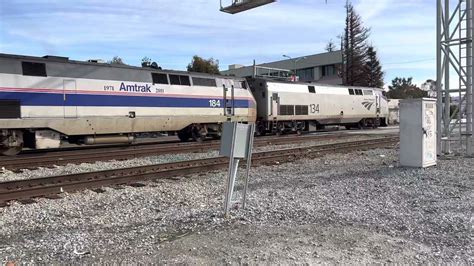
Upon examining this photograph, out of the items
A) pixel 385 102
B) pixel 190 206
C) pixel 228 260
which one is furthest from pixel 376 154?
pixel 385 102

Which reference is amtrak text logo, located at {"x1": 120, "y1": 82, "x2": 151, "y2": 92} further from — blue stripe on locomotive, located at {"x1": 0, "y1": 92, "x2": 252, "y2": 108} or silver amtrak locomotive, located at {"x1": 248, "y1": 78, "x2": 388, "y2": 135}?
silver amtrak locomotive, located at {"x1": 248, "y1": 78, "x2": 388, "y2": 135}

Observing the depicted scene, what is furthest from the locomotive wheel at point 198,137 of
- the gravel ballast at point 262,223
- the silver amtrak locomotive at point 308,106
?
the gravel ballast at point 262,223

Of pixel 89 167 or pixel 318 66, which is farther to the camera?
pixel 318 66

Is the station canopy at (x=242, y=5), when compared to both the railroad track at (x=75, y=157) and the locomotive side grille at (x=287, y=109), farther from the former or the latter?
the locomotive side grille at (x=287, y=109)

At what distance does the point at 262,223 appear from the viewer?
250 inches

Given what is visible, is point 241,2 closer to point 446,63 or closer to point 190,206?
point 446,63

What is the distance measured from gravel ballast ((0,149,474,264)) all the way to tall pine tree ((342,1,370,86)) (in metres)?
60.8

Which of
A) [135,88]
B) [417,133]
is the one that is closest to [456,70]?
[417,133]

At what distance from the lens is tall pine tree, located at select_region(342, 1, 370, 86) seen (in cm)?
→ 6925

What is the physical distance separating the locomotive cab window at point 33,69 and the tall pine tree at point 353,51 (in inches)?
2282

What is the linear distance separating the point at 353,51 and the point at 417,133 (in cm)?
6190

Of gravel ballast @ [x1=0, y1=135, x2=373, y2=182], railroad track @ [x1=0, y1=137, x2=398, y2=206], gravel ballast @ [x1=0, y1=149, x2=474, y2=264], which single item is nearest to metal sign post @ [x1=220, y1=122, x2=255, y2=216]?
gravel ballast @ [x1=0, y1=149, x2=474, y2=264]

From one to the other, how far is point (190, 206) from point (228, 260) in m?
3.15

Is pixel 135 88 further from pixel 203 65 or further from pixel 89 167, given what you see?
pixel 203 65
